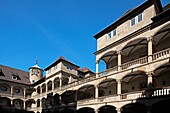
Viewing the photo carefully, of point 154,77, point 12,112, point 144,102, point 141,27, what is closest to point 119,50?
point 141,27

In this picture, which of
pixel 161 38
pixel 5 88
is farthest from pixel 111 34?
pixel 5 88

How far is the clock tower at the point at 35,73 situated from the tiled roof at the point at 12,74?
1344 mm

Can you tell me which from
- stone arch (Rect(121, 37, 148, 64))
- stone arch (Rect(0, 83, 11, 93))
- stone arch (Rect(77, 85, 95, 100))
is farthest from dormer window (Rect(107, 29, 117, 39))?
stone arch (Rect(0, 83, 11, 93))

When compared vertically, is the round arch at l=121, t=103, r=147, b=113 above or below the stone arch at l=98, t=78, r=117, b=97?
below

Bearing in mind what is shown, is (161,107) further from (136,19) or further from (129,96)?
(136,19)

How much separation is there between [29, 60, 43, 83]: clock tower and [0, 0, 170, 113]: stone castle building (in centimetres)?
1446

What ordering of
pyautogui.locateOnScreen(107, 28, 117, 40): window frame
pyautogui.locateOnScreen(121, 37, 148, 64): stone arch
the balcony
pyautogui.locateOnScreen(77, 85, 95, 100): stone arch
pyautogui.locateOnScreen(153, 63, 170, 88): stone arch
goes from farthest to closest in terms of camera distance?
pyautogui.locateOnScreen(77, 85, 95, 100): stone arch → pyautogui.locateOnScreen(107, 28, 117, 40): window frame → pyautogui.locateOnScreen(121, 37, 148, 64): stone arch → pyautogui.locateOnScreen(153, 63, 170, 88): stone arch → the balcony

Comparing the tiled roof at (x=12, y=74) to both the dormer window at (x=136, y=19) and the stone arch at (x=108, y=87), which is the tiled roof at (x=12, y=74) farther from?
the dormer window at (x=136, y=19)

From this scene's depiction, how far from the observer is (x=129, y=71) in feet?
73.0

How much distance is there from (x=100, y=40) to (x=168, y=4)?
36.9 feet

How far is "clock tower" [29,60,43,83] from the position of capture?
5274 centimetres

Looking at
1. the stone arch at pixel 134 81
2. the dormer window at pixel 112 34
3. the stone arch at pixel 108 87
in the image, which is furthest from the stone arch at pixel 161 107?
the dormer window at pixel 112 34

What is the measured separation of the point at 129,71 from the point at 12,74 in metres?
36.5

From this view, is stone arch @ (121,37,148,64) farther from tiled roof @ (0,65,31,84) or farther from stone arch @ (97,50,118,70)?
tiled roof @ (0,65,31,84)
